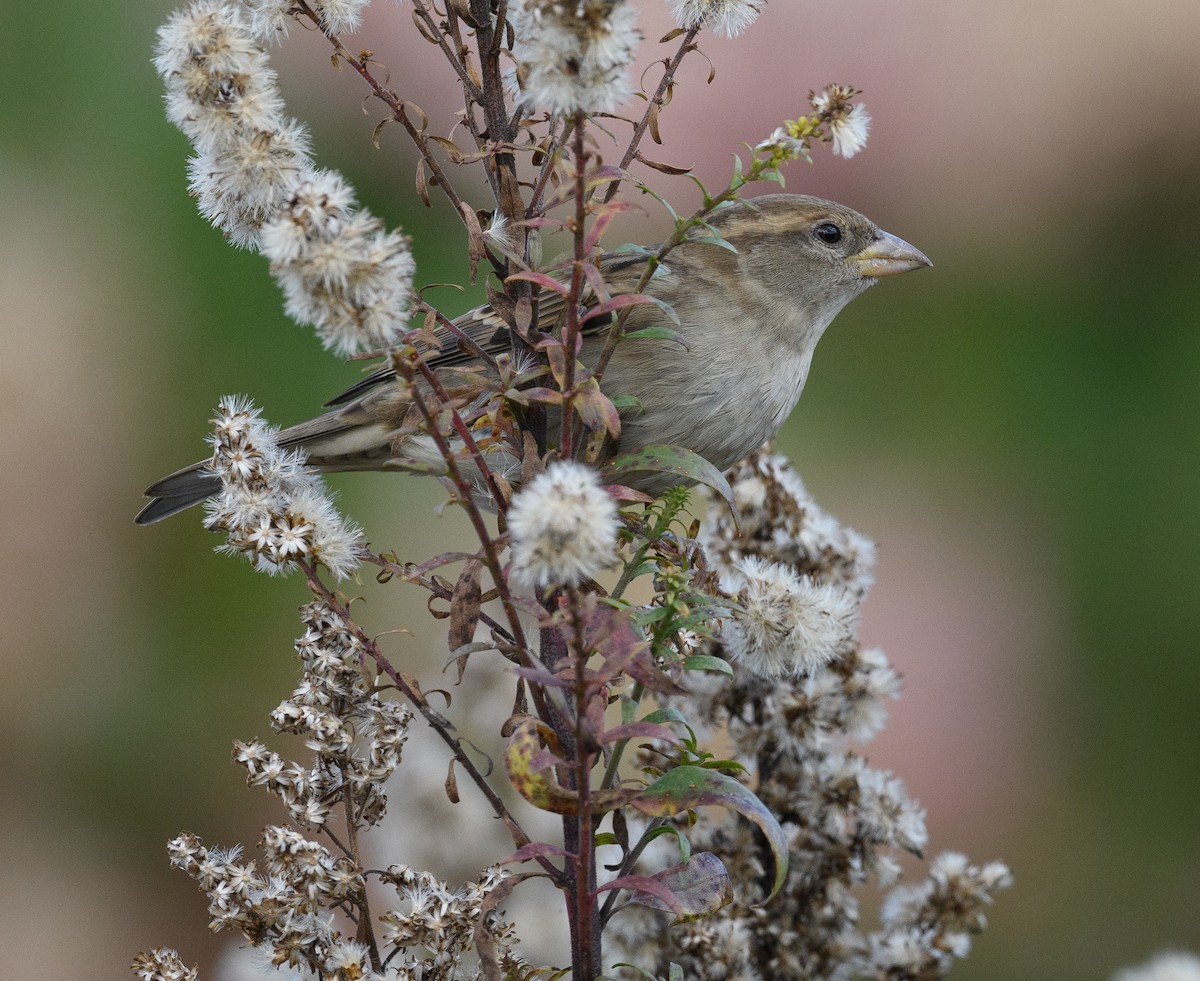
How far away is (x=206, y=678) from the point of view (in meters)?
2.55

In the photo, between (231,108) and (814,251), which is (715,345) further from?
(231,108)

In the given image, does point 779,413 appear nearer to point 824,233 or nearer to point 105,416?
point 824,233

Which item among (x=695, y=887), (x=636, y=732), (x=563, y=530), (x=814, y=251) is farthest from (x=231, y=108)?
(x=814, y=251)

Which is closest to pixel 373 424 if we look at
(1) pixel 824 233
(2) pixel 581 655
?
(1) pixel 824 233

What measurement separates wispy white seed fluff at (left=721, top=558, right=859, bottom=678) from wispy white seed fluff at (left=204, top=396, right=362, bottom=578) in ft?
1.07

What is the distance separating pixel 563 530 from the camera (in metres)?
0.79

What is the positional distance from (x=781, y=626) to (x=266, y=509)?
43cm

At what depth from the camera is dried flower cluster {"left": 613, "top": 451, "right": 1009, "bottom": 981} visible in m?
1.29

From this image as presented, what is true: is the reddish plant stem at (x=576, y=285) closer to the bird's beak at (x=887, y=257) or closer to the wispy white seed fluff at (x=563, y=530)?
the wispy white seed fluff at (x=563, y=530)

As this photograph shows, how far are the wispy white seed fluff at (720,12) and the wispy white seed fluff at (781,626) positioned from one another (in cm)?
45

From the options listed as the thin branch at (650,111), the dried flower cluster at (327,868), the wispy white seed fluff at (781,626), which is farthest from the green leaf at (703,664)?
the thin branch at (650,111)

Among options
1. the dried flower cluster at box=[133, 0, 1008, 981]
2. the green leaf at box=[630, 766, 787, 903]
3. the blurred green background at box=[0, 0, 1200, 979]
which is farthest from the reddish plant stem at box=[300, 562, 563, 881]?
the blurred green background at box=[0, 0, 1200, 979]

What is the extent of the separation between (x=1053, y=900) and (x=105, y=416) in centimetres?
207

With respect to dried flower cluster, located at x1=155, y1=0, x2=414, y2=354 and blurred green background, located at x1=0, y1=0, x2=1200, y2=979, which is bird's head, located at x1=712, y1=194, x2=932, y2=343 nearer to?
blurred green background, located at x1=0, y1=0, x2=1200, y2=979
